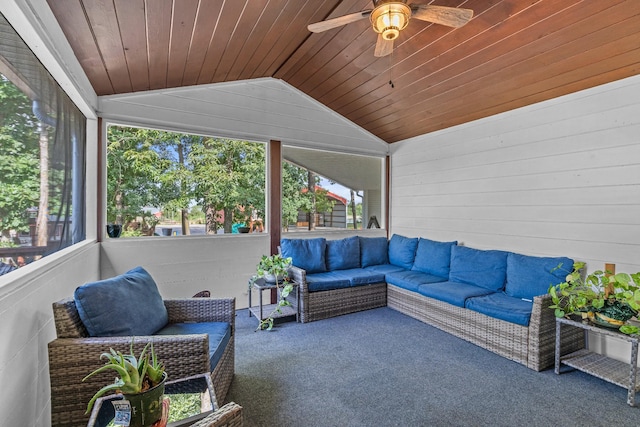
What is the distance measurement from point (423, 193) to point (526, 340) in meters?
2.52

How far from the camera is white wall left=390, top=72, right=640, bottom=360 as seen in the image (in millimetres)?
2713

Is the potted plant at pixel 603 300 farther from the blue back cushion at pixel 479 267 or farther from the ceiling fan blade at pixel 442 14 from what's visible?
the ceiling fan blade at pixel 442 14

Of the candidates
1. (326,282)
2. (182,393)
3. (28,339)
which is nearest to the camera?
(182,393)

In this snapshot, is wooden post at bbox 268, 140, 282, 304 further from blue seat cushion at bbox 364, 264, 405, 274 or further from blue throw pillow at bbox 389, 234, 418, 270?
blue throw pillow at bbox 389, 234, 418, 270

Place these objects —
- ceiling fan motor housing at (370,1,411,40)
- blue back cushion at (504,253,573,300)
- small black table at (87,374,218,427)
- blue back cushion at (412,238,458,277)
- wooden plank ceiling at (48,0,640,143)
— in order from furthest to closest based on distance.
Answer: blue back cushion at (412,238,458,277) → blue back cushion at (504,253,573,300) → wooden plank ceiling at (48,0,640,143) → ceiling fan motor housing at (370,1,411,40) → small black table at (87,374,218,427)

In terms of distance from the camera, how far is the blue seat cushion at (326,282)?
3.76 metres

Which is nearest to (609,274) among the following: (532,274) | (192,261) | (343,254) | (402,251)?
(532,274)

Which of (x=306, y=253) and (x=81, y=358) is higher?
(x=306, y=253)

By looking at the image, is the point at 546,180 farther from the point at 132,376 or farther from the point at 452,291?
the point at 132,376

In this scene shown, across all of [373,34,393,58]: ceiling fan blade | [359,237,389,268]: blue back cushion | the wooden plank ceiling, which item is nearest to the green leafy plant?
the wooden plank ceiling

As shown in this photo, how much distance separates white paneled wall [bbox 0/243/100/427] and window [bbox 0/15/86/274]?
116 millimetres

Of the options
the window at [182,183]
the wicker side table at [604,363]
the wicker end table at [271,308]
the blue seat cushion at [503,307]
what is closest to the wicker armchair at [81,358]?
the wicker end table at [271,308]

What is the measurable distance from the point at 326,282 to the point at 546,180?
264cm

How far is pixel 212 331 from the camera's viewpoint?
2.16 metres
